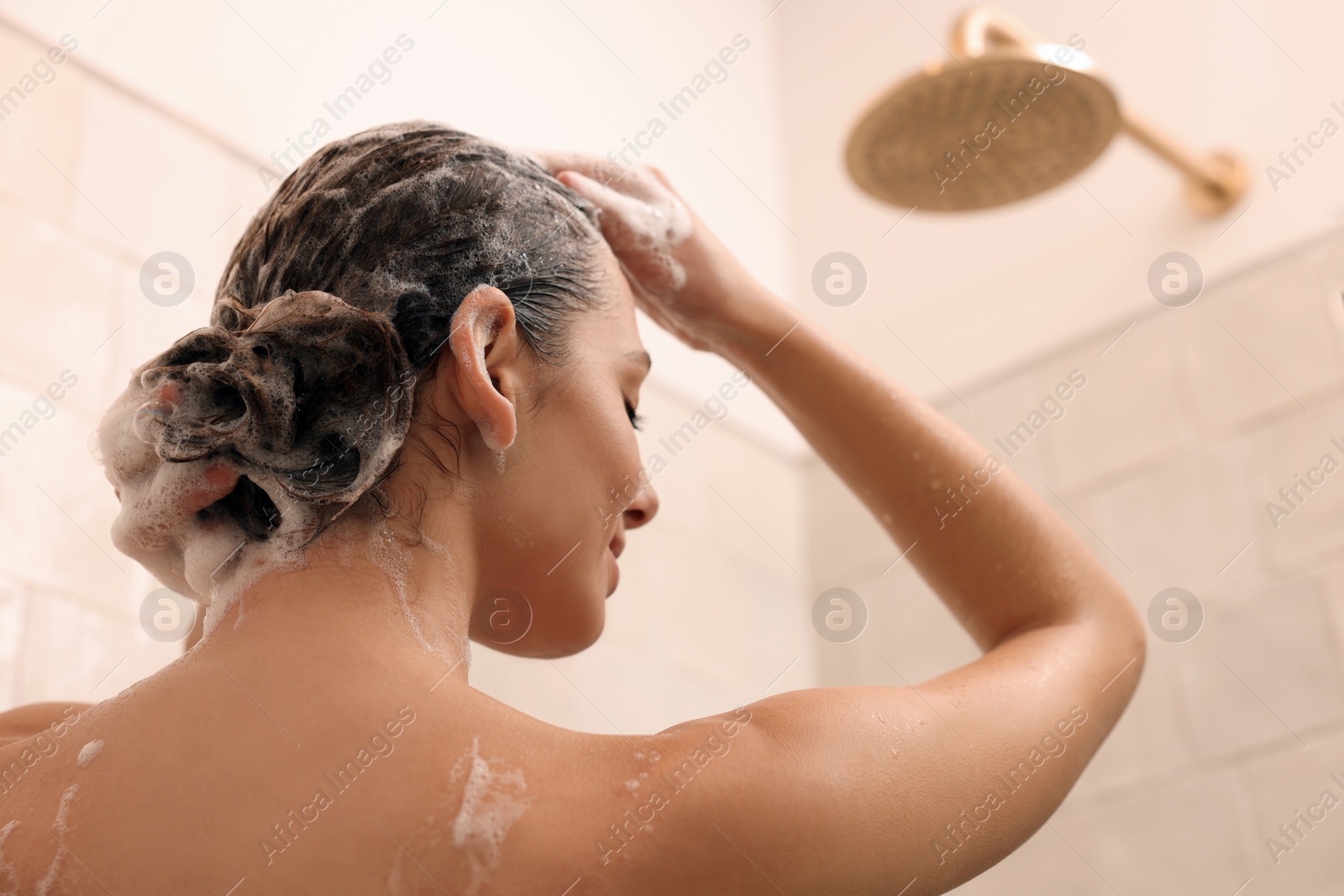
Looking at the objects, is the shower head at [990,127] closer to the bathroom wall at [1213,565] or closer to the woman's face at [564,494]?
the bathroom wall at [1213,565]

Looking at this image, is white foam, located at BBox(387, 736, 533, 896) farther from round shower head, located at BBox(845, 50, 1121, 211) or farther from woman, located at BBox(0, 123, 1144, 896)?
round shower head, located at BBox(845, 50, 1121, 211)

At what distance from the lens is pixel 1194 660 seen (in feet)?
4.71

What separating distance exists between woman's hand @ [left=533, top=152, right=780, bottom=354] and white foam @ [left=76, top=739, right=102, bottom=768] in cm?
45

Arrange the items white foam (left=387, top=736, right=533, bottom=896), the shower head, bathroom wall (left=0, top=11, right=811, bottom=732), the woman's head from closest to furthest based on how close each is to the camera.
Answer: white foam (left=387, top=736, right=533, bottom=896) < the woman's head < bathroom wall (left=0, top=11, right=811, bottom=732) < the shower head

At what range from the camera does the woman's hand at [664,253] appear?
2.90 feet

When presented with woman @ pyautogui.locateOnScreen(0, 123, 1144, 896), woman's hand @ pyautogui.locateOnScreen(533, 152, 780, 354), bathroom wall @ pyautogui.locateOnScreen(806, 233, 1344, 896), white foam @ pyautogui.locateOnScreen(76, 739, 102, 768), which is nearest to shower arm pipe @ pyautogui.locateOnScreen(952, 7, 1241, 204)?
bathroom wall @ pyautogui.locateOnScreen(806, 233, 1344, 896)

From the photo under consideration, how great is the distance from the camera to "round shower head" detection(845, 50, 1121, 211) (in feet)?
4.18

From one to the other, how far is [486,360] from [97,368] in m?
0.58

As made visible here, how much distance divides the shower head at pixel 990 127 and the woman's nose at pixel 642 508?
669 millimetres

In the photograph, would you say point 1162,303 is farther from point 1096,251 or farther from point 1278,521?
point 1278,521

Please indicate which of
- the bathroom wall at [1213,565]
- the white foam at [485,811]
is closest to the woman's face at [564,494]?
the white foam at [485,811]

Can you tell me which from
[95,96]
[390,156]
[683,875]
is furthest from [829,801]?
[95,96]

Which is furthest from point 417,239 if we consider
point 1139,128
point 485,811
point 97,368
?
point 1139,128

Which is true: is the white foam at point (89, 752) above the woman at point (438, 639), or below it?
below
